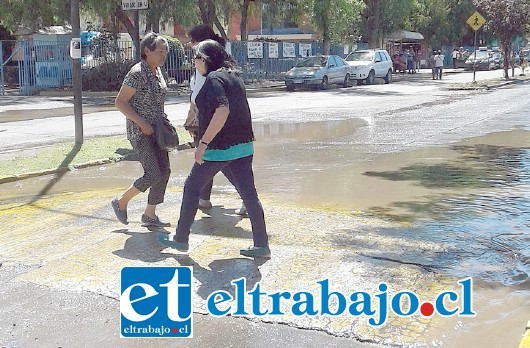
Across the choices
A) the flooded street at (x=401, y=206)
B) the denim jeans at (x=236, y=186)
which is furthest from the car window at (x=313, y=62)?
A: the denim jeans at (x=236, y=186)

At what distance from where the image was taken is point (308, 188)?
9086 mm

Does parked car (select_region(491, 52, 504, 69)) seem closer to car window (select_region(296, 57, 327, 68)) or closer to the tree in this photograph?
the tree

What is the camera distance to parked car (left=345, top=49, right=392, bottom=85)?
35.1 m

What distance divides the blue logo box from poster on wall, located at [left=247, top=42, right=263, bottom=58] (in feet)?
104

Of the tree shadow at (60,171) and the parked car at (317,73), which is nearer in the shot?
the tree shadow at (60,171)

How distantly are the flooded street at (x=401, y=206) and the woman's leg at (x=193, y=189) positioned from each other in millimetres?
288

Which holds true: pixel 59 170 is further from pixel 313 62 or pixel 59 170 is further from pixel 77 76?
pixel 313 62

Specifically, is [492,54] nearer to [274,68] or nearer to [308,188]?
[274,68]

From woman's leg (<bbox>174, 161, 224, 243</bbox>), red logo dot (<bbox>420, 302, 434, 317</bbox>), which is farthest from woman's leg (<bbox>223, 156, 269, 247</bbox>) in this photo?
red logo dot (<bbox>420, 302, 434, 317</bbox>)

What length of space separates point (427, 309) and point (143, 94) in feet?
10.7

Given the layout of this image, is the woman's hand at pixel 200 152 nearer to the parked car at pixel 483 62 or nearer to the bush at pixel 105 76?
the bush at pixel 105 76

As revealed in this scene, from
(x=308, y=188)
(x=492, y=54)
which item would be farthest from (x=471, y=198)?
(x=492, y=54)

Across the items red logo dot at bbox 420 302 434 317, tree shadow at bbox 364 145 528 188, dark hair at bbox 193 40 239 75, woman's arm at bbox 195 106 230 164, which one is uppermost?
dark hair at bbox 193 40 239 75

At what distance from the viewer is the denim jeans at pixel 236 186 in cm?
572
